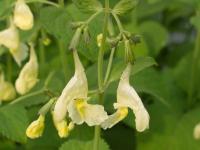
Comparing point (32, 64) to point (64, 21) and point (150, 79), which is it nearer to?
point (64, 21)

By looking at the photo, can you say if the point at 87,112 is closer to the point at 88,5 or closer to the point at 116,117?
the point at 116,117

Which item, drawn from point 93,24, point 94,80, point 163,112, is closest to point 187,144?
point 163,112

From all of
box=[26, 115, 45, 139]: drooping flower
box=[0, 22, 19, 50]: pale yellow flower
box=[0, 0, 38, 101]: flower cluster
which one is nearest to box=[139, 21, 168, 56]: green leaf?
box=[0, 0, 38, 101]: flower cluster

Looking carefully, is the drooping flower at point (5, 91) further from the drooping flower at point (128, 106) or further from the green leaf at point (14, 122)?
the drooping flower at point (128, 106)

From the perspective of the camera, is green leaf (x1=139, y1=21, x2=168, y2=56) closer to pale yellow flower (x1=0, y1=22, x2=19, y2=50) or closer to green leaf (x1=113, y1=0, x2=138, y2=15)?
pale yellow flower (x1=0, y1=22, x2=19, y2=50)

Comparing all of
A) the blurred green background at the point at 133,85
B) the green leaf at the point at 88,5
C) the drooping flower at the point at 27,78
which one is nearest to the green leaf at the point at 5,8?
the blurred green background at the point at 133,85
